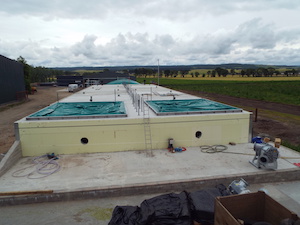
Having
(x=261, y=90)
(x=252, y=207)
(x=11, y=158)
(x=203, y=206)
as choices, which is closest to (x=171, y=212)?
(x=203, y=206)

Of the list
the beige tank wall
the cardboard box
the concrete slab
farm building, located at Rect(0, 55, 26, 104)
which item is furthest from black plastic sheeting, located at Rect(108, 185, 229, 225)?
farm building, located at Rect(0, 55, 26, 104)

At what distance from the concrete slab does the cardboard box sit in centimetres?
289

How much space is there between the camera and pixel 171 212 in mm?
5887

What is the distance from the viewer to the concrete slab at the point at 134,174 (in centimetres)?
774

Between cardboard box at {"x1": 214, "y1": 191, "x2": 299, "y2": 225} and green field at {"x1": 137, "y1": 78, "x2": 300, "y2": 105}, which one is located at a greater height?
cardboard box at {"x1": 214, "y1": 191, "x2": 299, "y2": 225}

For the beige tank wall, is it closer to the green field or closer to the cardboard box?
the cardboard box

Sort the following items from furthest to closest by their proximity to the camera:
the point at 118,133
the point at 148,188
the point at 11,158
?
the point at 118,133 → the point at 11,158 → the point at 148,188

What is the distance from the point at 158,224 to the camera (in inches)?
226

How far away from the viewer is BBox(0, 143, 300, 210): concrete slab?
7742 millimetres

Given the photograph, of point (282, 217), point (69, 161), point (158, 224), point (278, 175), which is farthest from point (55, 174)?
point (278, 175)

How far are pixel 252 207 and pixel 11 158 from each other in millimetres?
9197

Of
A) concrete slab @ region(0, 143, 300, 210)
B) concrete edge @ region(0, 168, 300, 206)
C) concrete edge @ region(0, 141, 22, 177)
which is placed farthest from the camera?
concrete edge @ region(0, 141, 22, 177)

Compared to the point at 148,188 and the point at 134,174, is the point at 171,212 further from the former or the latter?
the point at 134,174

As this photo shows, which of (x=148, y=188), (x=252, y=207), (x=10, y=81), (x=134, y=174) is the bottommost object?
(x=148, y=188)
